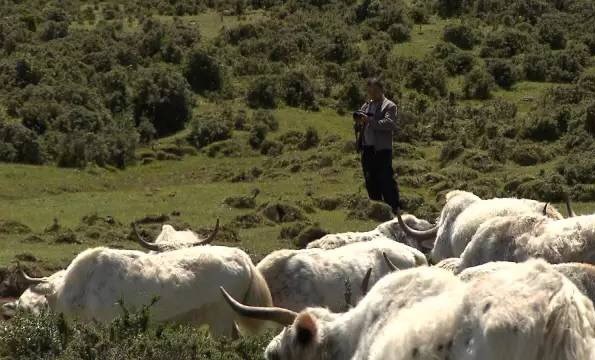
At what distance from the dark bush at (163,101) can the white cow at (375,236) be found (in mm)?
19750

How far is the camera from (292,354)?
22.6ft

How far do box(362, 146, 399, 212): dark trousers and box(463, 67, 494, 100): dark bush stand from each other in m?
19.7

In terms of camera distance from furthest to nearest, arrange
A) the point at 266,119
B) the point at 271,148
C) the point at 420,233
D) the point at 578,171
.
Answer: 1. the point at 266,119
2. the point at 271,148
3. the point at 578,171
4. the point at 420,233

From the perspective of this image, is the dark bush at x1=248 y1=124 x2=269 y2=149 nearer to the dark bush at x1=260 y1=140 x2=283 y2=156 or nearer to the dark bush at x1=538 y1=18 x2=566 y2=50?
the dark bush at x1=260 y1=140 x2=283 y2=156

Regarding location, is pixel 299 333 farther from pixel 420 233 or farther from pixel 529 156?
pixel 529 156

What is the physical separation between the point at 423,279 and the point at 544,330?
1196 millimetres

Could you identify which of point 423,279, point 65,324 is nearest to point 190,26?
Result: point 65,324

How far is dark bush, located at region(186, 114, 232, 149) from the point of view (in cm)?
3275

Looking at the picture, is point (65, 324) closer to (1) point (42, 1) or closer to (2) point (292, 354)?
(2) point (292, 354)

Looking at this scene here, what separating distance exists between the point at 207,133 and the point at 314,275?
70.2 ft

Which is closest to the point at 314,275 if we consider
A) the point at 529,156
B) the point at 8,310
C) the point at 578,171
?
the point at 8,310

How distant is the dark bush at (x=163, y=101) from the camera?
113 ft

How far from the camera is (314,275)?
463 inches

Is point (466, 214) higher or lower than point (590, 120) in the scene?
higher
